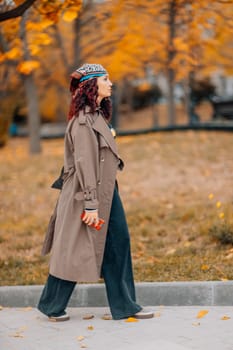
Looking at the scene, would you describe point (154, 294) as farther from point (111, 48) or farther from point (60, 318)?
point (111, 48)

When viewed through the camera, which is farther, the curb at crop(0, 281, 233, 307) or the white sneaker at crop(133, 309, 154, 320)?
the curb at crop(0, 281, 233, 307)

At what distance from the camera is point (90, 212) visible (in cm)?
576

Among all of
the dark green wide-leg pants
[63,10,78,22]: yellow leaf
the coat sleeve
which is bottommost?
the dark green wide-leg pants

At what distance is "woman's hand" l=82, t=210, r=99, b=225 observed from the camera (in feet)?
18.9

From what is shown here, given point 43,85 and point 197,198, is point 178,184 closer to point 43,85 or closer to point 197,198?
point 197,198

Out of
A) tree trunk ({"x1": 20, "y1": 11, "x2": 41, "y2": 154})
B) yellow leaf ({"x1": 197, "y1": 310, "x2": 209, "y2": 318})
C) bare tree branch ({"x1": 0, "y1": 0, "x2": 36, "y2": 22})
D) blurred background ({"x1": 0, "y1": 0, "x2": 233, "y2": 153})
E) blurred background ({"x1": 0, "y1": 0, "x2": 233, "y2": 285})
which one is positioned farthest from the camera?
tree trunk ({"x1": 20, "y1": 11, "x2": 41, "y2": 154})

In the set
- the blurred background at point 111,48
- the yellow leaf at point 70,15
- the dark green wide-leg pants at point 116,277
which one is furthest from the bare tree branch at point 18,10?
the dark green wide-leg pants at point 116,277

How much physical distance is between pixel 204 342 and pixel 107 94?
1.92m

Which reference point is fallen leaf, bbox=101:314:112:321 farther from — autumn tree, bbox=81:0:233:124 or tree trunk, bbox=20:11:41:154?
tree trunk, bbox=20:11:41:154

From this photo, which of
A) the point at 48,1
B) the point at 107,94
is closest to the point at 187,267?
the point at 107,94

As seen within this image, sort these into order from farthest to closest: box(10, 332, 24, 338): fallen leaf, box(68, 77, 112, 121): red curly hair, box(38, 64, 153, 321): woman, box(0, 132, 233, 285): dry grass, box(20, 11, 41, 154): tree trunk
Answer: box(20, 11, 41, 154): tree trunk
box(0, 132, 233, 285): dry grass
box(68, 77, 112, 121): red curly hair
box(38, 64, 153, 321): woman
box(10, 332, 24, 338): fallen leaf

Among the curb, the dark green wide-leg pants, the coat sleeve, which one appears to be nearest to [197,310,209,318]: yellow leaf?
the curb

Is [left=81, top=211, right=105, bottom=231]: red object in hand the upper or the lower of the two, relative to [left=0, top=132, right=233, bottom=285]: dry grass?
upper

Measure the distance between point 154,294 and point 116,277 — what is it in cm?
67
